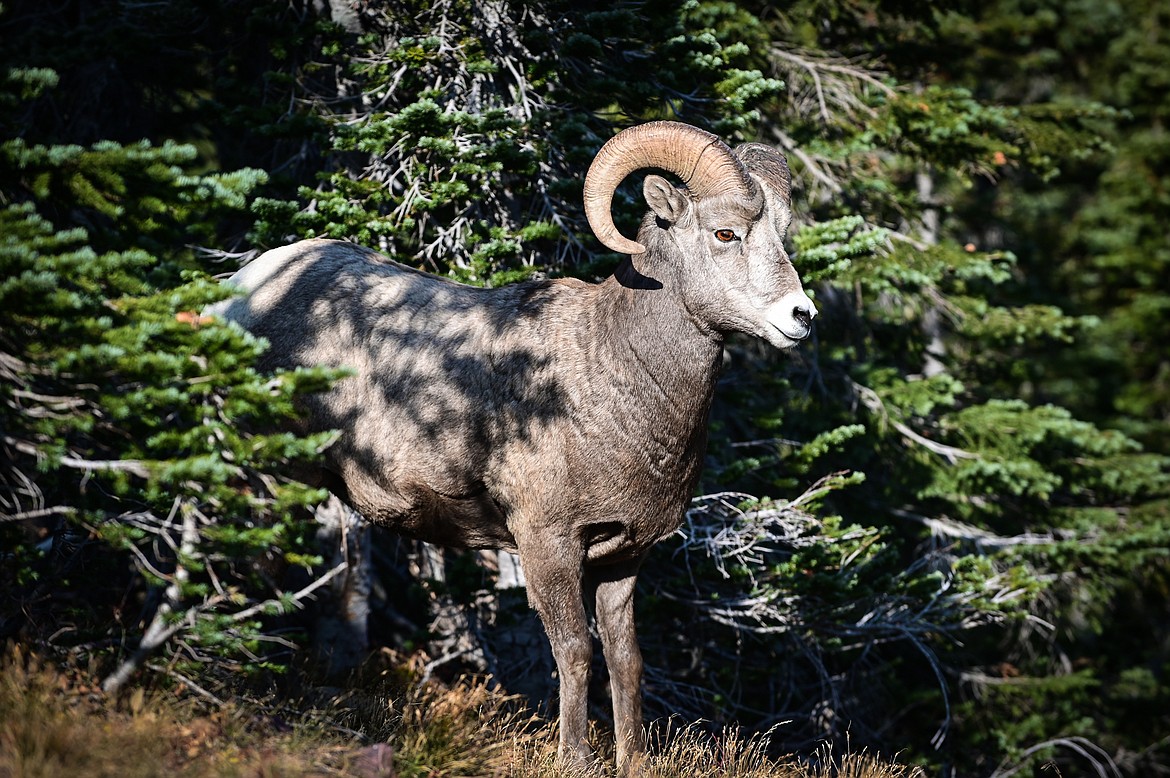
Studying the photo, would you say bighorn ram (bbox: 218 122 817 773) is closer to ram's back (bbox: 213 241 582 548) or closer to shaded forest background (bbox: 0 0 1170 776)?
ram's back (bbox: 213 241 582 548)

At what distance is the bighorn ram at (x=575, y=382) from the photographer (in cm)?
550

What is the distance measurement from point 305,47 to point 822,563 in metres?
5.87

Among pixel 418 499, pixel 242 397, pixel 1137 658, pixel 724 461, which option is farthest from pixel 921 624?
pixel 1137 658

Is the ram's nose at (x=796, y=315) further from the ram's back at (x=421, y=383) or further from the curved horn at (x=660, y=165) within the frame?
the ram's back at (x=421, y=383)

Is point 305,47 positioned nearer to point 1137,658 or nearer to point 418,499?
point 418,499

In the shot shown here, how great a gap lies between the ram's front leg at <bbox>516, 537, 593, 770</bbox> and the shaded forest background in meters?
1.15

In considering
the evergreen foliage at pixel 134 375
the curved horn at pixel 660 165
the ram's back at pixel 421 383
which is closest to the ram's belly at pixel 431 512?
the ram's back at pixel 421 383

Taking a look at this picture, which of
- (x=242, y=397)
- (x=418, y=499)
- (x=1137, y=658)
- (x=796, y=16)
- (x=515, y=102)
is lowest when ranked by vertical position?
(x=1137, y=658)

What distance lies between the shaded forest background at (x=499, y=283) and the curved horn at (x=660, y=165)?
1.77 metres

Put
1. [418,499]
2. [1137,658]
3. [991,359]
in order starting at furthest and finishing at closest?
1. [1137,658]
2. [991,359]
3. [418,499]

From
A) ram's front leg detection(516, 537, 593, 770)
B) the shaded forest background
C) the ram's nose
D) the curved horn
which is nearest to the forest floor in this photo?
ram's front leg detection(516, 537, 593, 770)

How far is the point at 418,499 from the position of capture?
5.79m

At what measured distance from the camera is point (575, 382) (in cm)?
559

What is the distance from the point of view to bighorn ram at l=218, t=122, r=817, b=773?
550 cm
